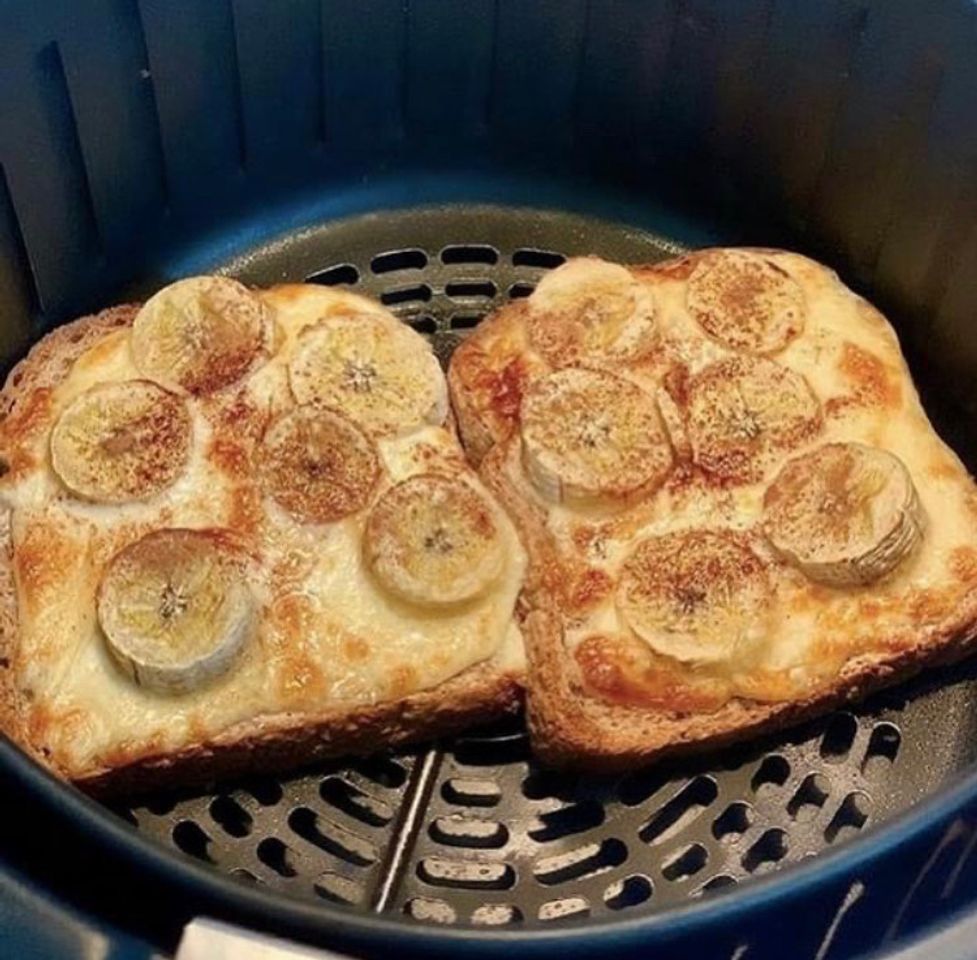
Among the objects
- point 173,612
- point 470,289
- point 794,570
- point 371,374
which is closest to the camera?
point 173,612

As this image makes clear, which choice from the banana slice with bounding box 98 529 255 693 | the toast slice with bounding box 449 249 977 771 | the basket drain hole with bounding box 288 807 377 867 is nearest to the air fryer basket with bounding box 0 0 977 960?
the basket drain hole with bounding box 288 807 377 867

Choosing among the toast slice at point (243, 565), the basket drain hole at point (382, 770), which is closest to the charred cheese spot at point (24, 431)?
the toast slice at point (243, 565)

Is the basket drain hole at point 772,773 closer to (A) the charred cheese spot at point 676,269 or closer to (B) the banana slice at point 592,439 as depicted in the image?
(B) the banana slice at point 592,439

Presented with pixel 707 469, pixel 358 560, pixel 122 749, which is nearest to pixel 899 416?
pixel 707 469

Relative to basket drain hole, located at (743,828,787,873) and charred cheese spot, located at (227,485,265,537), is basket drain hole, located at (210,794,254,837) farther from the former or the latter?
basket drain hole, located at (743,828,787,873)

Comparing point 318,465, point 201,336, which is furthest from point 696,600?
point 201,336

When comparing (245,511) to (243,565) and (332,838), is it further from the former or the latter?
(332,838)
